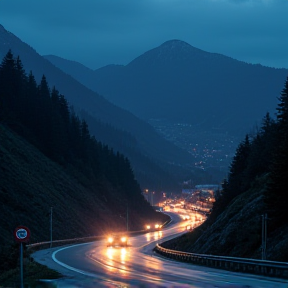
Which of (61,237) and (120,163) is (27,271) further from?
(120,163)

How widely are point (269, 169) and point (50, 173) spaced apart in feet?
130

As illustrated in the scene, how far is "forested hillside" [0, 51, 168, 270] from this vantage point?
248 ft

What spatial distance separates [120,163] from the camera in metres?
163

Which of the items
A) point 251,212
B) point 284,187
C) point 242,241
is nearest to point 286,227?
point 284,187

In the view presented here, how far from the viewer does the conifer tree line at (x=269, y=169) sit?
46094 millimetres

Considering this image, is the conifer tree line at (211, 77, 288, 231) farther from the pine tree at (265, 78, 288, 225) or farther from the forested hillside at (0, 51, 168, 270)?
the forested hillside at (0, 51, 168, 270)

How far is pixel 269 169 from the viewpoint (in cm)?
6475

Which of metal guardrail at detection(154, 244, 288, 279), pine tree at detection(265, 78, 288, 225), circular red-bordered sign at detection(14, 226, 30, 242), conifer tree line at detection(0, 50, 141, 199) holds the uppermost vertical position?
conifer tree line at detection(0, 50, 141, 199)

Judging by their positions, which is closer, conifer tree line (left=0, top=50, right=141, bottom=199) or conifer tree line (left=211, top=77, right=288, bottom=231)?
conifer tree line (left=211, top=77, right=288, bottom=231)

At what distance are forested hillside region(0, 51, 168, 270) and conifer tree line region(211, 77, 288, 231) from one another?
19529 mm

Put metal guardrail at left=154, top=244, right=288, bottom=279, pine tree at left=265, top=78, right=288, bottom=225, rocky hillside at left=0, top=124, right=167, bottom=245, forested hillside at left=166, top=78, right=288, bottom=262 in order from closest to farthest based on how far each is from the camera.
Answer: metal guardrail at left=154, top=244, right=288, bottom=279 < forested hillside at left=166, top=78, right=288, bottom=262 < pine tree at left=265, top=78, right=288, bottom=225 < rocky hillside at left=0, top=124, right=167, bottom=245

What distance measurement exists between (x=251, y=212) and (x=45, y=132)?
6296 cm

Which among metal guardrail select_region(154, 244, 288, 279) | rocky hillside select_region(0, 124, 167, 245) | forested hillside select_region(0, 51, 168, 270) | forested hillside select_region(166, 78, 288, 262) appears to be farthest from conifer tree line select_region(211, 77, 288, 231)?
forested hillside select_region(0, 51, 168, 270)

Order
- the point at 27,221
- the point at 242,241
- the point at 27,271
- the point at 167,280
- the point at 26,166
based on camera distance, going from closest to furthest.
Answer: the point at 167,280 < the point at 27,271 < the point at 242,241 < the point at 27,221 < the point at 26,166
